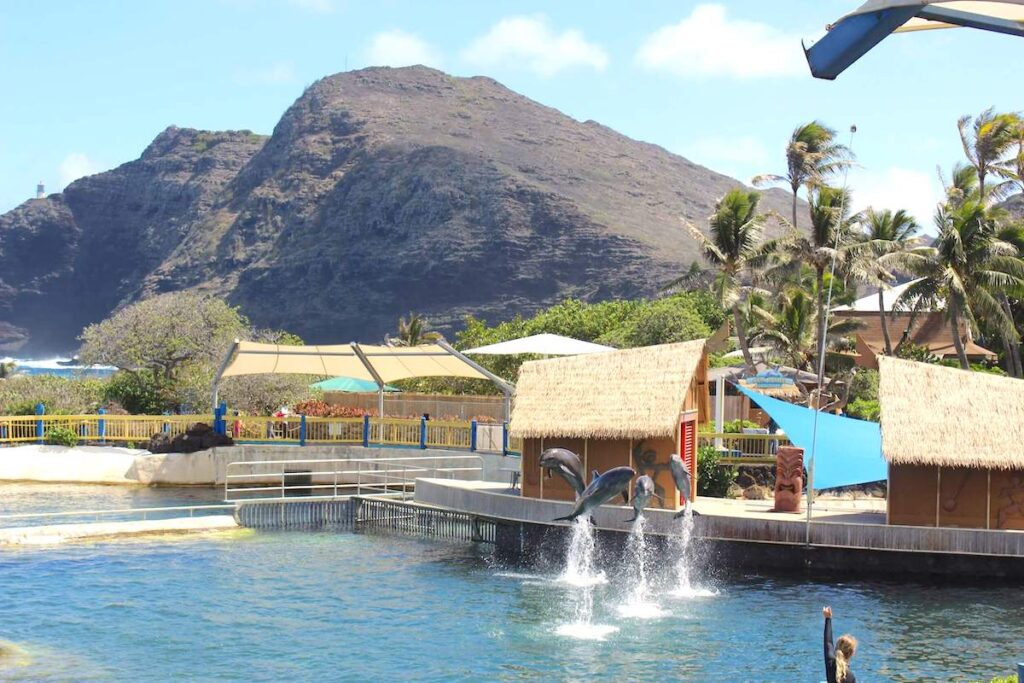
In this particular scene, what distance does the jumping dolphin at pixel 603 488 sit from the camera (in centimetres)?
2242

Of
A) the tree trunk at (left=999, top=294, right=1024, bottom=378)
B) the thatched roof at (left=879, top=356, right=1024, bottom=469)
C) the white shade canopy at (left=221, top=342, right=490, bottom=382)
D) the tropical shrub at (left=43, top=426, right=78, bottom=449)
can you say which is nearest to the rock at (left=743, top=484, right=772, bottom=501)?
the thatched roof at (left=879, top=356, right=1024, bottom=469)

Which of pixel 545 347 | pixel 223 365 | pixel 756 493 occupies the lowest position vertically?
pixel 756 493

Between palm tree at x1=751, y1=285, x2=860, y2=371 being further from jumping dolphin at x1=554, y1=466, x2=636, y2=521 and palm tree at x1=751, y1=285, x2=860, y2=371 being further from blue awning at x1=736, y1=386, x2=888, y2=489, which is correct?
jumping dolphin at x1=554, y1=466, x2=636, y2=521

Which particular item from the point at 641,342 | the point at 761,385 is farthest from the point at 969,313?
the point at 641,342

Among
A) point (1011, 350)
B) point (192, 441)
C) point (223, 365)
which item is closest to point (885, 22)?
point (223, 365)

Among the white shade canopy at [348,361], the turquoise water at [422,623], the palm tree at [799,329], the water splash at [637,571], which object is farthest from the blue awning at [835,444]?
the palm tree at [799,329]

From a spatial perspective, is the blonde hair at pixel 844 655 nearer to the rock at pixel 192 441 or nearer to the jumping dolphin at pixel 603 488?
the jumping dolphin at pixel 603 488

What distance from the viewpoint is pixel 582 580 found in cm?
2442

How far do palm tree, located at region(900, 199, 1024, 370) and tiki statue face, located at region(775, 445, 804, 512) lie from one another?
15.4 metres

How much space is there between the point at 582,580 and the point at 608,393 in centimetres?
415

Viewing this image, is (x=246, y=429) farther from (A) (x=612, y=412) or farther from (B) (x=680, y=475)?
(B) (x=680, y=475)

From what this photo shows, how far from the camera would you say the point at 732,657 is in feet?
60.6

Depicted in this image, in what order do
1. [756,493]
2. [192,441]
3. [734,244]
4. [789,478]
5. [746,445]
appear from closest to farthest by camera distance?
[789,478], [756,493], [746,445], [192,441], [734,244]

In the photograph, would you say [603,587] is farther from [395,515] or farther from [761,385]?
[761,385]
